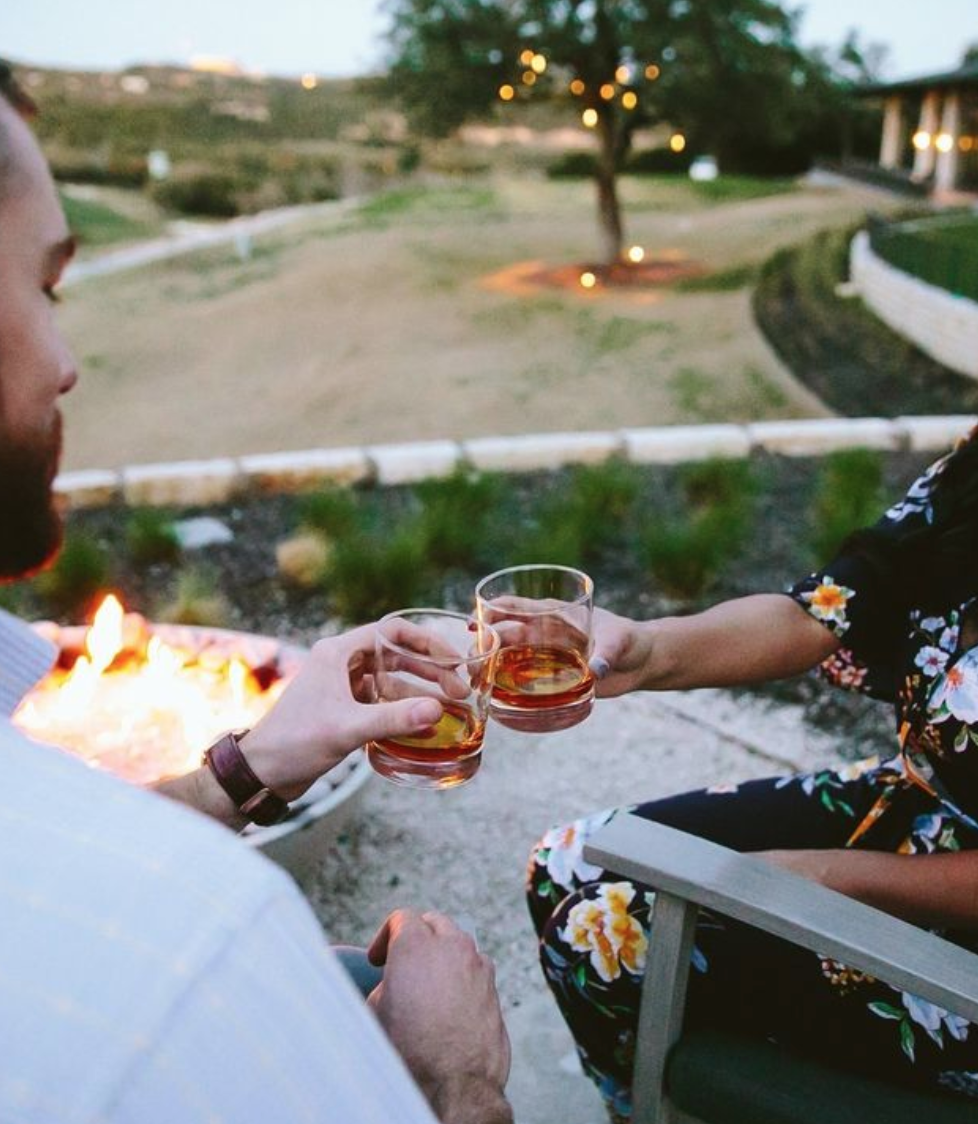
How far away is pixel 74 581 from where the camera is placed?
167 inches

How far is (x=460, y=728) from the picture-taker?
158cm

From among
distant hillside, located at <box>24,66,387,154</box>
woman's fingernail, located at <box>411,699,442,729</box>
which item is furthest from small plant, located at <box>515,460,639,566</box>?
distant hillside, located at <box>24,66,387,154</box>

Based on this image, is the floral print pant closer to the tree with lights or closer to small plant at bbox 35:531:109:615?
small plant at bbox 35:531:109:615

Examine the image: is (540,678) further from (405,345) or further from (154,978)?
(405,345)

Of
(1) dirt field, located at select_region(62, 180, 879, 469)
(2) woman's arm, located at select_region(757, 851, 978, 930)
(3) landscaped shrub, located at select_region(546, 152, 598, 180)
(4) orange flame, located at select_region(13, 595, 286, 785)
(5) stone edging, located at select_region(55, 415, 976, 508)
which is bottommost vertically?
(3) landscaped shrub, located at select_region(546, 152, 598, 180)

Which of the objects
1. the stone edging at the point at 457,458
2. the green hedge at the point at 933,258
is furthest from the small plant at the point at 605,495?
the green hedge at the point at 933,258

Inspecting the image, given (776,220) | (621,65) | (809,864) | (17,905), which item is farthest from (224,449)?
(776,220)

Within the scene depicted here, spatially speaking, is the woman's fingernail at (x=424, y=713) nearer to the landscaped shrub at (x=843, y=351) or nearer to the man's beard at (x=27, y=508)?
the man's beard at (x=27, y=508)

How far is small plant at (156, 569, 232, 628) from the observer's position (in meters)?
4.03

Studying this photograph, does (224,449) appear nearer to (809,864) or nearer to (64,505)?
(64,505)

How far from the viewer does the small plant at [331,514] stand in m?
4.76

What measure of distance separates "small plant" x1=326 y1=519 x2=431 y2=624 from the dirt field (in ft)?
16.1

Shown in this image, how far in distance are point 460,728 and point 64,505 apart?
4.31 meters

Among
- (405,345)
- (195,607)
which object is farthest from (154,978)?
(405,345)
